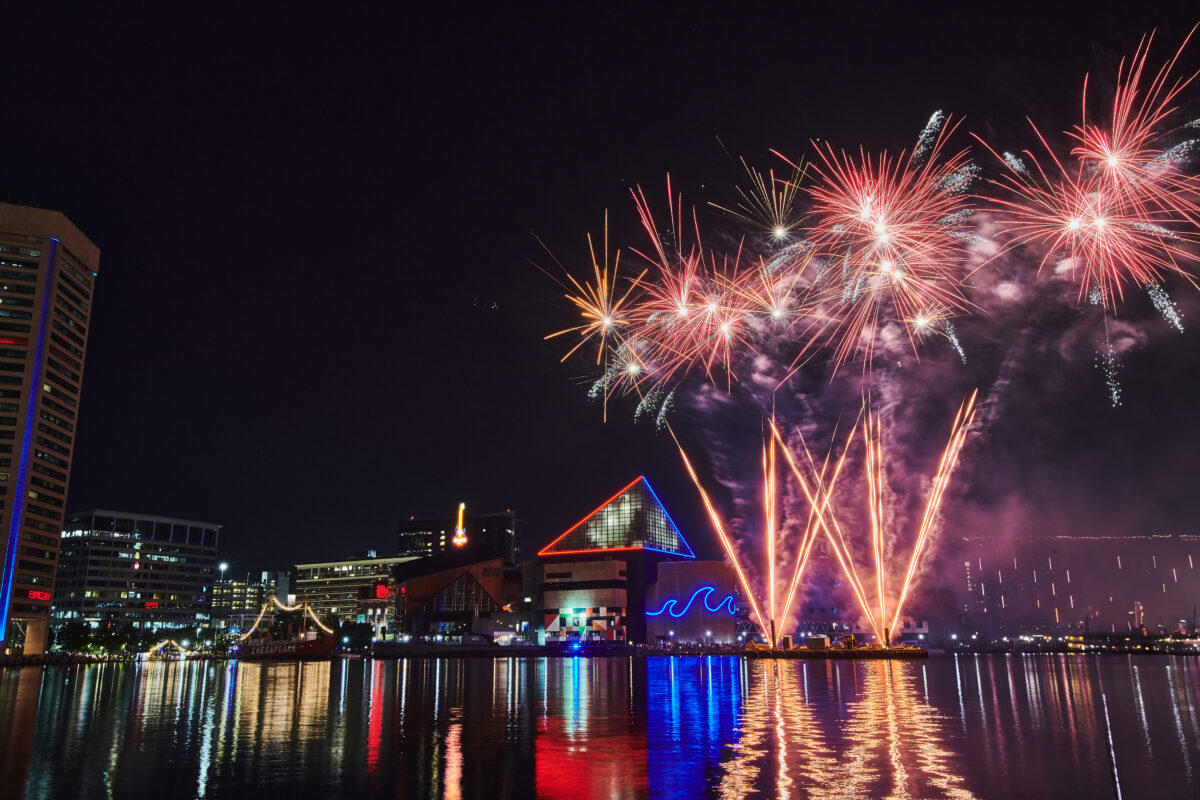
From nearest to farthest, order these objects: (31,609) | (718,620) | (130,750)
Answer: (130,750) → (31,609) → (718,620)

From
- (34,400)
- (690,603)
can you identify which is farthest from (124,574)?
(690,603)

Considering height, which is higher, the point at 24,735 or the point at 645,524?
the point at 645,524

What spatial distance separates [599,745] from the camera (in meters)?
23.2

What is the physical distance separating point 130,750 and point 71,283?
129 metres

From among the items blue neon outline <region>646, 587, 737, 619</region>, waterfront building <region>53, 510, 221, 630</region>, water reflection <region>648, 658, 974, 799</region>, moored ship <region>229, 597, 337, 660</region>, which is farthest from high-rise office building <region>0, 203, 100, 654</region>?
water reflection <region>648, 658, 974, 799</region>

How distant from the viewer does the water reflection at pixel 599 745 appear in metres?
17.3

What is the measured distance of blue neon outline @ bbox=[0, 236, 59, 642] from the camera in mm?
108938

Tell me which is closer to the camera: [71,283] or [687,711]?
[687,711]

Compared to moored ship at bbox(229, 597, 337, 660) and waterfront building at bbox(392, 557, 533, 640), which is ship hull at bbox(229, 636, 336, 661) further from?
waterfront building at bbox(392, 557, 533, 640)

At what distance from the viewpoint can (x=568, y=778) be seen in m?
18.0

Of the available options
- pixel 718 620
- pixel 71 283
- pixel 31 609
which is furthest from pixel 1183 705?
pixel 71 283

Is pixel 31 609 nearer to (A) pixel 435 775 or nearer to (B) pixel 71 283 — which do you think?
(B) pixel 71 283

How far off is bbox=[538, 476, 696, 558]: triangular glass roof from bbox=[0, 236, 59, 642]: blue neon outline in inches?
3311

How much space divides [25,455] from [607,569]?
92.2 meters
